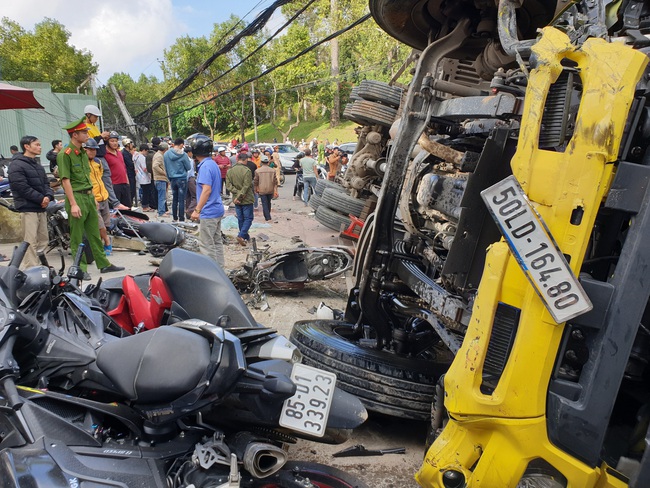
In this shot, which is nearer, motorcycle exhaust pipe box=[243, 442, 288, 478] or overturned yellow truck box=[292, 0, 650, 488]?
overturned yellow truck box=[292, 0, 650, 488]

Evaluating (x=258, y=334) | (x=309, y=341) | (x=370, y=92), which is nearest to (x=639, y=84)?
(x=258, y=334)

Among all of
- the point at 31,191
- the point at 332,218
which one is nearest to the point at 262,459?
the point at 31,191

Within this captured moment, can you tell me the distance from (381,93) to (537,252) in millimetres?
4004

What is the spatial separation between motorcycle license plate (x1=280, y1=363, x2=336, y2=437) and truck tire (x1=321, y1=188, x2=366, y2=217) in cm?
521

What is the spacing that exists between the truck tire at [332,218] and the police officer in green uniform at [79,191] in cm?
329

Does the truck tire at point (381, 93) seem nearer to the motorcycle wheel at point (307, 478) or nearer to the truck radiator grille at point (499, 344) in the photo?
the truck radiator grille at point (499, 344)

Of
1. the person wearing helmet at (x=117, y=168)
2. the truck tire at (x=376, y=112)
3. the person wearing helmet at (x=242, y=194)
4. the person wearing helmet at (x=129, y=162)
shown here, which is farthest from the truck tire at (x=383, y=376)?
the person wearing helmet at (x=129, y=162)

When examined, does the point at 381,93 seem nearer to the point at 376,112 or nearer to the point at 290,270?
the point at 376,112

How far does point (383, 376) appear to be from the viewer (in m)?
3.05

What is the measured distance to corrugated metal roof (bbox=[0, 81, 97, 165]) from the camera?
2202cm

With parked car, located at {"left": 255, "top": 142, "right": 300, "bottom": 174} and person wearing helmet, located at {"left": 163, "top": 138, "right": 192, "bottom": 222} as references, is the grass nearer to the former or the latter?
parked car, located at {"left": 255, "top": 142, "right": 300, "bottom": 174}

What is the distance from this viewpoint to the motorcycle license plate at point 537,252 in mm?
1671

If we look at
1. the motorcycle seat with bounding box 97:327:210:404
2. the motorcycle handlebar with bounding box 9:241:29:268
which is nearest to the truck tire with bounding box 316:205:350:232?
the motorcycle handlebar with bounding box 9:241:29:268

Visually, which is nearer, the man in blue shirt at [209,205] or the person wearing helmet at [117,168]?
the man in blue shirt at [209,205]
